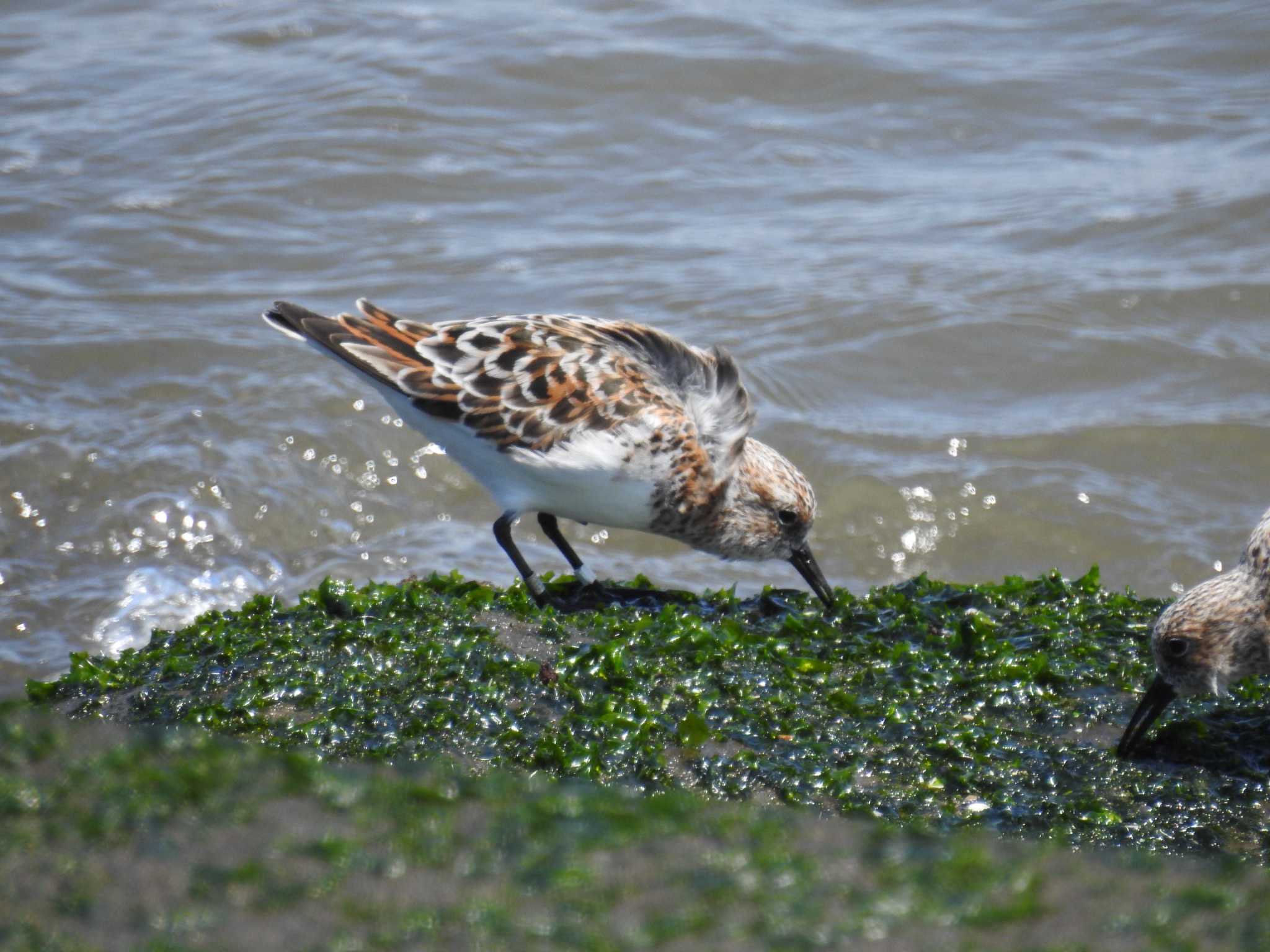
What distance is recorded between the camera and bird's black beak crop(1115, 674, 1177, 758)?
4082mm

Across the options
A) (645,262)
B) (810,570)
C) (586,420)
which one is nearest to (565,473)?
(586,420)

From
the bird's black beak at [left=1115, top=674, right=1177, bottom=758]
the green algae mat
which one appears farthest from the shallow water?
the bird's black beak at [left=1115, top=674, right=1177, bottom=758]

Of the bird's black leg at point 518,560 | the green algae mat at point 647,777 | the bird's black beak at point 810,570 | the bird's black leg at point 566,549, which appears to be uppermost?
the green algae mat at point 647,777

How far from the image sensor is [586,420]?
5.88 metres

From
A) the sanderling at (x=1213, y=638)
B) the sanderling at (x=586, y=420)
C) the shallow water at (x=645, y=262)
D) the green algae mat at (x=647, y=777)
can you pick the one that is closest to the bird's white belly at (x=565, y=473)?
the sanderling at (x=586, y=420)

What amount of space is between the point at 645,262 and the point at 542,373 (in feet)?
16.5

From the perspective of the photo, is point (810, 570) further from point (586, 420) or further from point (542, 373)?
point (542, 373)

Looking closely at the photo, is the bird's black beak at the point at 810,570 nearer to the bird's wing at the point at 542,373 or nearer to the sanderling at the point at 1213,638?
the bird's wing at the point at 542,373

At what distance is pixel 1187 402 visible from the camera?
921 centimetres

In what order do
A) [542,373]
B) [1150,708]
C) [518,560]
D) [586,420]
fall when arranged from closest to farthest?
[1150,708]
[586,420]
[542,373]
[518,560]

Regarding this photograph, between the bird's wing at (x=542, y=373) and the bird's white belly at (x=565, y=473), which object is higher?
the bird's wing at (x=542, y=373)

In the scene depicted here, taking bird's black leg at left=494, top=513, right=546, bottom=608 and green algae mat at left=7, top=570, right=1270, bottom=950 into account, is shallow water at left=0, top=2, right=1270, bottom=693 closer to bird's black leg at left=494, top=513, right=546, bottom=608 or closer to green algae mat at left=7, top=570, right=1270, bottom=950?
bird's black leg at left=494, top=513, right=546, bottom=608

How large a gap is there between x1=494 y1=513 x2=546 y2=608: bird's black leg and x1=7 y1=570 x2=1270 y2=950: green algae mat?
0.97 ft

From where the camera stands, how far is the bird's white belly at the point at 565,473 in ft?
19.3
